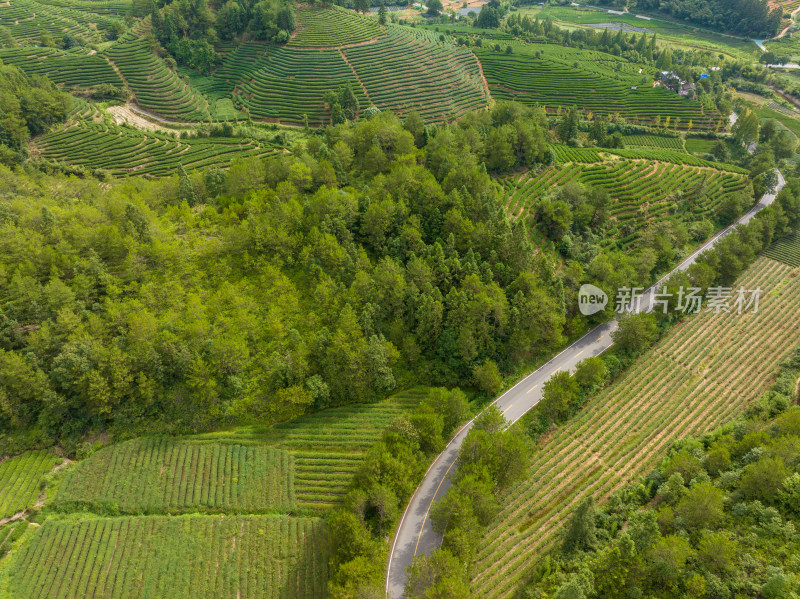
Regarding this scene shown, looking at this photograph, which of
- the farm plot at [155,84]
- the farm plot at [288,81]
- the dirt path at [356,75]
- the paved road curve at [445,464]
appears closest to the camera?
the paved road curve at [445,464]

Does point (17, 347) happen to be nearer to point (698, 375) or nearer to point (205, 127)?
point (205, 127)

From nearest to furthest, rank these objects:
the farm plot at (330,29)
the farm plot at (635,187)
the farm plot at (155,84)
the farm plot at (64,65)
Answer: the farm plot at (635,187), the farm plot at (64,65), the farm plot at (155,84), the farm plot at (330,29)

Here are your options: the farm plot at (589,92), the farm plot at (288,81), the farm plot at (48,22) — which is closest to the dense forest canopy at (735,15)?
the farm plot at (589,92)

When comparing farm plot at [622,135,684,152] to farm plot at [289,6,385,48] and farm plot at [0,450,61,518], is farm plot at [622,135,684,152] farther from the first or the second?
farm plot at [0,450,61,518]

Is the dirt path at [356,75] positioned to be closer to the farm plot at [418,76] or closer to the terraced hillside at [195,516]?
the farm plot at [418,76]

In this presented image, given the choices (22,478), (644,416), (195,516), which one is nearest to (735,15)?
(644,416)

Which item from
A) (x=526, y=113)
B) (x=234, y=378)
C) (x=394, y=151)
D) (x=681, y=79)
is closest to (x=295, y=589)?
(x=234, y=378)
